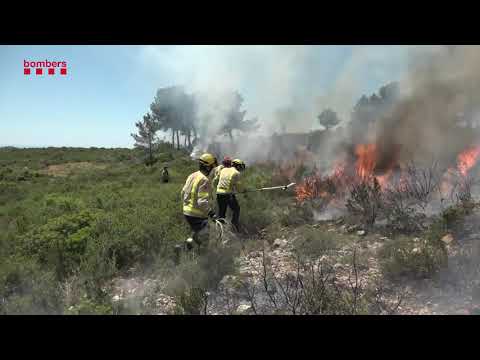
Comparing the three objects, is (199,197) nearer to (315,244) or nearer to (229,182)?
(229,182)

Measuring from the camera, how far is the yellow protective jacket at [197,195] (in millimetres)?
5020

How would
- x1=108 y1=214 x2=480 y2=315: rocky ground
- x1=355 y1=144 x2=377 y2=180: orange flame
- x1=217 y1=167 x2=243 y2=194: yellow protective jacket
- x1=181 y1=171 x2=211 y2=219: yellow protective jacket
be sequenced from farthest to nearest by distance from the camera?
x1=355 y1=144 x2=377 y2=180: orange flame, x1=217 y1=167 x2=243 y2=194: yellow protective jacket, x1=181 y1=171 x2=211 y2=219: yellow protective jacket, x1=108 y1=214 x2=480 y2=315: rocky ground

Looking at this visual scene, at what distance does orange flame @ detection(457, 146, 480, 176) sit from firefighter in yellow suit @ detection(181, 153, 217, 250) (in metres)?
6.76

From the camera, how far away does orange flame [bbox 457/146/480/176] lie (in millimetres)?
8314

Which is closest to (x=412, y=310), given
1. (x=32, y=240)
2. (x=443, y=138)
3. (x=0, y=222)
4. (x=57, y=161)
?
(x=32, y=240)

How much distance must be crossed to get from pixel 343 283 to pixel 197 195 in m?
2.47

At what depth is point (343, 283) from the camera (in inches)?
178

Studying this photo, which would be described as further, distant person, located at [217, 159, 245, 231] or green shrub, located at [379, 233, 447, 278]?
distant person, located at [217, 159, 245, 231]

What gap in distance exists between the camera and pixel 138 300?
423 cm

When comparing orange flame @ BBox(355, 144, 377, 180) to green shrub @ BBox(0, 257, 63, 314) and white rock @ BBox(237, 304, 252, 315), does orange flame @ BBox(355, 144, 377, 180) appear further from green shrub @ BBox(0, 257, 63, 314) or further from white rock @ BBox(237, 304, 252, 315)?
green shrub @ BBox(0, 257, 63, 314)

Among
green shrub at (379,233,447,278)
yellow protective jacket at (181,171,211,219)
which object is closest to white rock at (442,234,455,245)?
green shrub at (379,233,447,278)
